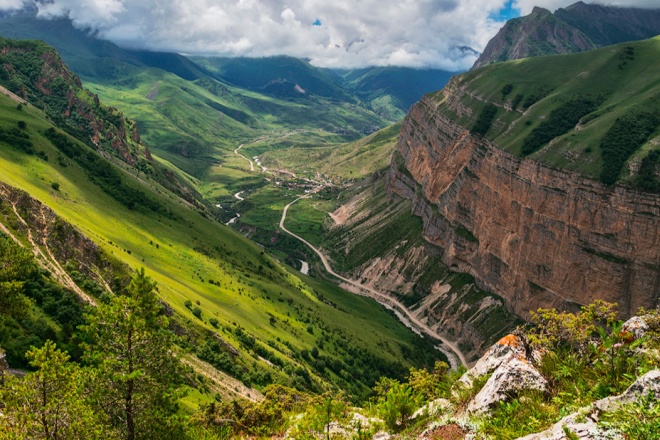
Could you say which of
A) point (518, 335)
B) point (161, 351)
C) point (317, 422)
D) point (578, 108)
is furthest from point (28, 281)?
point (578, 108)

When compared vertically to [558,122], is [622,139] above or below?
below

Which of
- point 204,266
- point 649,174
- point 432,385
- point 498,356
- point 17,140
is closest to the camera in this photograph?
point 498,356

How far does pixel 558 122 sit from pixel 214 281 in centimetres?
12955

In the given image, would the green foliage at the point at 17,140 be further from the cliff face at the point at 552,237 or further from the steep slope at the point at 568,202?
the steep slope at the point at 568,202

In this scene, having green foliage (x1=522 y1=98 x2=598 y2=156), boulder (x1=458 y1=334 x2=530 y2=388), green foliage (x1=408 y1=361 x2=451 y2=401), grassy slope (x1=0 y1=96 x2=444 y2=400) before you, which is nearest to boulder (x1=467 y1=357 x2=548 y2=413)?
boulder (x1=458 y1=334 x2=530 y2=388)

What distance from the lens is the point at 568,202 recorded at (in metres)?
143

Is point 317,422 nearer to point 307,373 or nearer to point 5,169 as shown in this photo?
point 307,373

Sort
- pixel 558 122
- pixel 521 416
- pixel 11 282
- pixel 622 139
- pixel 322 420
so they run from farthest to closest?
pixel 558 122 < pixel 622 139 < pixel 11 282 < pixel 322 420 < pixel 521 416

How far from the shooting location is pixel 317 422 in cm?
2847

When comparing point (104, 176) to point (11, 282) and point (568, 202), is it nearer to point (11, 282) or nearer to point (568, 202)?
point (11, 282)

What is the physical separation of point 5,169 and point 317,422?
343 feet

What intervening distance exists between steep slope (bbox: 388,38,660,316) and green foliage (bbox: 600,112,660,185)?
29 cm

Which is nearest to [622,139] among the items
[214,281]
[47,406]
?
[214,281]

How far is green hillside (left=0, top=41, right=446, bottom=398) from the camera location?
92.4 m
